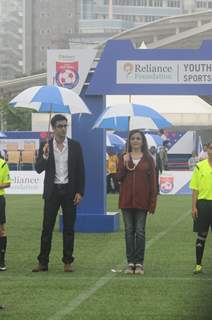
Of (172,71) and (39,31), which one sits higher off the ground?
(39,31)

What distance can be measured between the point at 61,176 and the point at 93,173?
17.1ft

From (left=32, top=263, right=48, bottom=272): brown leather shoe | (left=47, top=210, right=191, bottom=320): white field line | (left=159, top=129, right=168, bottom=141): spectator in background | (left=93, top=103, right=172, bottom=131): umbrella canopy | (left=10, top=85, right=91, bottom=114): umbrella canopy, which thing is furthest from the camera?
(left=159, top=129, right=168, bottom=141): spectator in background

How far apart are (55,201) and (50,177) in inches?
11.8

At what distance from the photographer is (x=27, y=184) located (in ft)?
90.3

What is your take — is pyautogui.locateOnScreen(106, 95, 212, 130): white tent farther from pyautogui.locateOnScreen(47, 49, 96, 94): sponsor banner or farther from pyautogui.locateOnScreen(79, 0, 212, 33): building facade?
pyautogui.locateOnScreen(79, 0, 212, 33): building facade

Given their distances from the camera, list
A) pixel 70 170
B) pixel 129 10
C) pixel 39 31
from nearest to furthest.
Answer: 1. pixel 70 170
2. pixel 39 31
3. pixel 129 10

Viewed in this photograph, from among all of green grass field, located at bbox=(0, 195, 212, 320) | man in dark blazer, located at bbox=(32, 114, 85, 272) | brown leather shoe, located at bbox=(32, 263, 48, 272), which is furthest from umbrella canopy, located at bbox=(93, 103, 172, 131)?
brown leather shoe, located at bbox=(32, 263, 48, 272)

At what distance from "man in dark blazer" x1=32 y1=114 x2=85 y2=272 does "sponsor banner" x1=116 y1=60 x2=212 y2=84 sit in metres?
4.76

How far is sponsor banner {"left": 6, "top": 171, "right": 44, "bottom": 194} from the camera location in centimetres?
2752

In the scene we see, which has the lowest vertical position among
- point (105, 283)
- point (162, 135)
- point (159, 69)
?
point (105, 283)

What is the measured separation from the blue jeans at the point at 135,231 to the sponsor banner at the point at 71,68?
5.52 m

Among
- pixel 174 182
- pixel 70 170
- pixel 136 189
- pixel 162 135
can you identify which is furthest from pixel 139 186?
pixel 162 135

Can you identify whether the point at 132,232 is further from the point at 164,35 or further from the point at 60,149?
the point at 164,35

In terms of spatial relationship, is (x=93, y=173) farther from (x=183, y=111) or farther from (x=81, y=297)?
(x=183, y=111)
